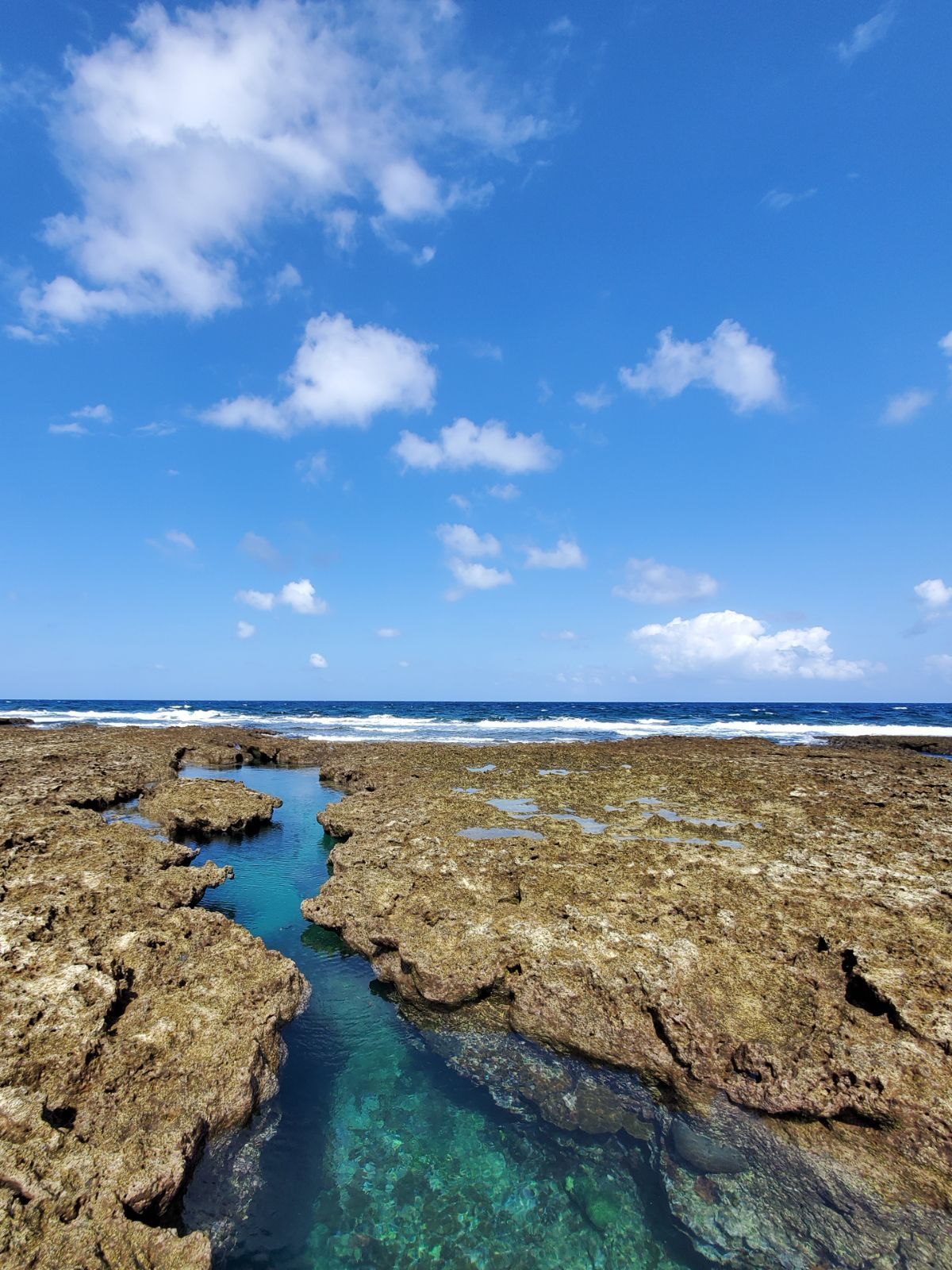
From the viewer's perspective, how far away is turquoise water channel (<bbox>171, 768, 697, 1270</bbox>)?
536 centimetres

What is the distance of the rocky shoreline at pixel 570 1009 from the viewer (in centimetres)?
526

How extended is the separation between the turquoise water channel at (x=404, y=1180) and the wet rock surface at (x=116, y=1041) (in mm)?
488

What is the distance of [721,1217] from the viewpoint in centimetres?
555

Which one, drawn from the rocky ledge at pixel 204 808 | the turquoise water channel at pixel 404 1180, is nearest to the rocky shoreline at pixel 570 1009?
the turquoise water channel at pixel 404 1180

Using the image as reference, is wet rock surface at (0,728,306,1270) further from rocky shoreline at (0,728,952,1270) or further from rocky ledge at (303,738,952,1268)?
rocky ledge at (303,738,952,1268)

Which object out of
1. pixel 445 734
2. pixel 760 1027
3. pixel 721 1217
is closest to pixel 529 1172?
pixel 721 1217

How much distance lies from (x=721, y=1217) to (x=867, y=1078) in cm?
223

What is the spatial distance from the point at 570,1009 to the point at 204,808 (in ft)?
43.2

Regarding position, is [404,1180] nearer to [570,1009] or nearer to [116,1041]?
[570,1009]

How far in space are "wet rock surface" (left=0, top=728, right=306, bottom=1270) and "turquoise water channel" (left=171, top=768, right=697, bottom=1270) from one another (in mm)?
488

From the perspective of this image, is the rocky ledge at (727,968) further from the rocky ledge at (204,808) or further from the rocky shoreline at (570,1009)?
the rocky ledge at (204,808)

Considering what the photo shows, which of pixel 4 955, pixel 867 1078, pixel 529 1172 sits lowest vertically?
pixel 529 1172

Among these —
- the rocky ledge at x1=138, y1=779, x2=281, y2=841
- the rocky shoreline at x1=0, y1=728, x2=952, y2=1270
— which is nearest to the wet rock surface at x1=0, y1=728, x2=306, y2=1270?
→ the rocky shoreline at x1=0, y1=728, x2=952, y2=1270

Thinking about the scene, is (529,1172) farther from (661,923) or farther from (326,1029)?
(661,923)
